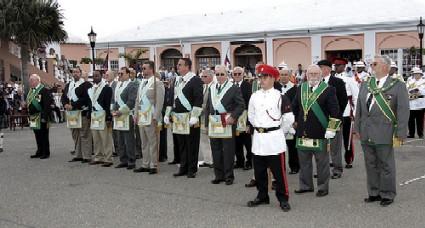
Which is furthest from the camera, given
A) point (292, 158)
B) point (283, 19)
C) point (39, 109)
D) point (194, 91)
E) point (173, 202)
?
point (283, 19)

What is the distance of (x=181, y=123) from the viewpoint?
9.45m

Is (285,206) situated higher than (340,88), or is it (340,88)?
(340,88)

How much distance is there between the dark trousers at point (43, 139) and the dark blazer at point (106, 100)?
6.05ft

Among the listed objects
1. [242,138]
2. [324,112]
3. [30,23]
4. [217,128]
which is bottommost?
[242,138]

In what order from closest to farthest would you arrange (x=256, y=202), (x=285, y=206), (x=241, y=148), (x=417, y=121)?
(x=285, y=206) < (x=256, y=202) < (x=241, y=148) < (x=417, y=121)

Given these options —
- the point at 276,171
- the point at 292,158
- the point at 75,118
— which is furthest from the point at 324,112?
the point at 75,118

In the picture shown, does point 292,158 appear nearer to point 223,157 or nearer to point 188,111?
point 223,157

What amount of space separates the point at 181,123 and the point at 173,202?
208cm

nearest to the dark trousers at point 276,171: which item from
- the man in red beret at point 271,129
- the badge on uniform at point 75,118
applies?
the man in red beret at point 271,129

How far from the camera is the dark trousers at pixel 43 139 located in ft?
40.2

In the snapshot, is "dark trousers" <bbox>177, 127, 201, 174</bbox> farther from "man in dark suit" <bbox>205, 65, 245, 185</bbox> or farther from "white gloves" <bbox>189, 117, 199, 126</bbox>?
"man in dark suit" <bbox>205, 65, 245, 185</bbox>

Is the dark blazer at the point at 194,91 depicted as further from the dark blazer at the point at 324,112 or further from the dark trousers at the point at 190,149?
the dark blazer at the point at 324,112

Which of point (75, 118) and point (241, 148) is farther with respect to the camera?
point (75, 118)

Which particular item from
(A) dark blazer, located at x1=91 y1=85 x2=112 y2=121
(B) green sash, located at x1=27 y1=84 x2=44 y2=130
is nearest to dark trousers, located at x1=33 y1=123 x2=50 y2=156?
(B) green sash, located at x1=27 y1=84 x2=44 y2=130
